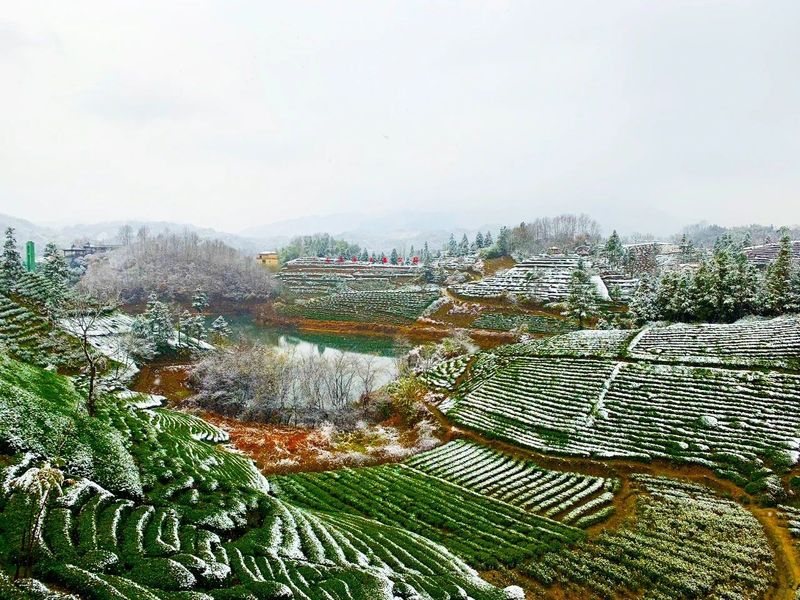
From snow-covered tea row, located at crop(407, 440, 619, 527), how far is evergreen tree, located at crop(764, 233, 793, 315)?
45868 millimetres

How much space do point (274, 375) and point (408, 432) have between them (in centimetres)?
1591

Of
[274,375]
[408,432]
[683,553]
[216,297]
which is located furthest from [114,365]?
[216,297]

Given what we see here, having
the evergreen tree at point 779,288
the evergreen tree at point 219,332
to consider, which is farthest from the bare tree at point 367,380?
the evergreen tree at point 779,288

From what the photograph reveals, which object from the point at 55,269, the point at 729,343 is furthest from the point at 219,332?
the point at 729,343

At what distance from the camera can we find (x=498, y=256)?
14162 cm

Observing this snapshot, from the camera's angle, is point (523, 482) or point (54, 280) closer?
point (523, 482)

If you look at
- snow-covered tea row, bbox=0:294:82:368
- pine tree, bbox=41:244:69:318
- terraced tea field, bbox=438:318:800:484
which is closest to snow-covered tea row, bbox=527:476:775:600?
terraced tea field, bbox=438:318:800:484

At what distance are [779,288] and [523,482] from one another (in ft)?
170

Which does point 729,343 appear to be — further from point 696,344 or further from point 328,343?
point 328,343

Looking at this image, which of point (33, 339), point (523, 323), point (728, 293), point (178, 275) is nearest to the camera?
point (33, 339)

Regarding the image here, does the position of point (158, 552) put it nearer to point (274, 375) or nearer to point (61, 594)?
point (61, 594)

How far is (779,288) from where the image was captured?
5906 centimetres

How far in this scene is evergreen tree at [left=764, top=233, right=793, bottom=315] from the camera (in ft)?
191

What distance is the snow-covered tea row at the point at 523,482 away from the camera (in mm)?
25547
